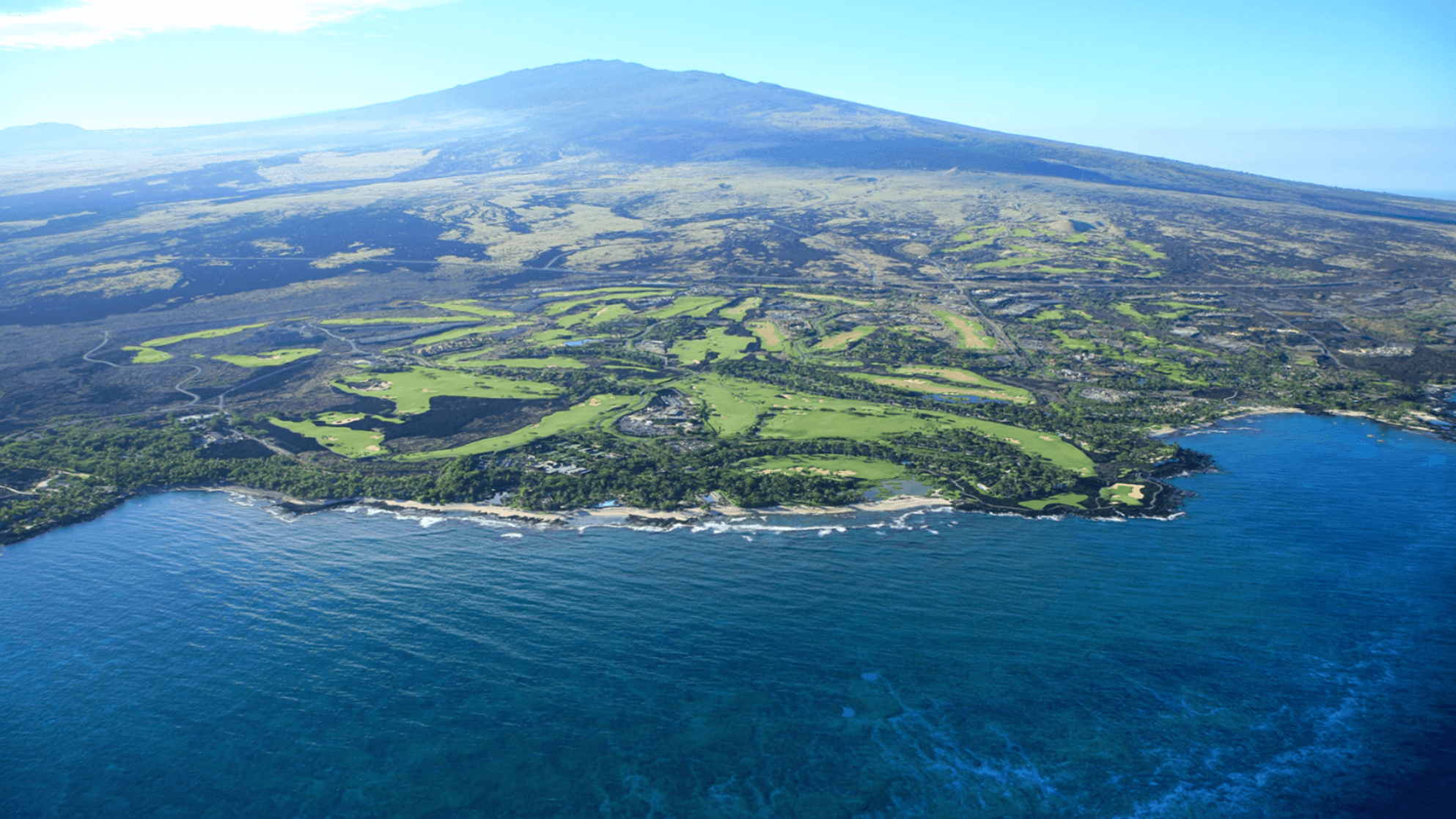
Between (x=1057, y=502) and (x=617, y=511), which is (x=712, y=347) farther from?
(x=1057, y=502)

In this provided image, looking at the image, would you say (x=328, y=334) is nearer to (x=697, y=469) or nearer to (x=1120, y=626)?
(x=697, y=469)

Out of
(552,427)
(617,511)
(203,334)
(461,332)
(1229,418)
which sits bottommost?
(617,511)

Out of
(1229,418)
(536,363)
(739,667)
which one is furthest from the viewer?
(536,363)

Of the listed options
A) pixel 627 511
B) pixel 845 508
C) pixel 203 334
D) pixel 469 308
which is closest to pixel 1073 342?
pixel 845 508

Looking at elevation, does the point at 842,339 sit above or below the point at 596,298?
below

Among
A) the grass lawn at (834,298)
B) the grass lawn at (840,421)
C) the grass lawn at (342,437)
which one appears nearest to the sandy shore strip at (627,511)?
the grass lawn at (342,437)

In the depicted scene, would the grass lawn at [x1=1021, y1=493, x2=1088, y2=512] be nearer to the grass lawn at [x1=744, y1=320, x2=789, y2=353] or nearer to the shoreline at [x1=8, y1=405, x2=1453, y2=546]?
the shoreline at [x1=8, y1=405, x2=1453, y2=546]

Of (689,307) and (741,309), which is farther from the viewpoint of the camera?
(689,307)
